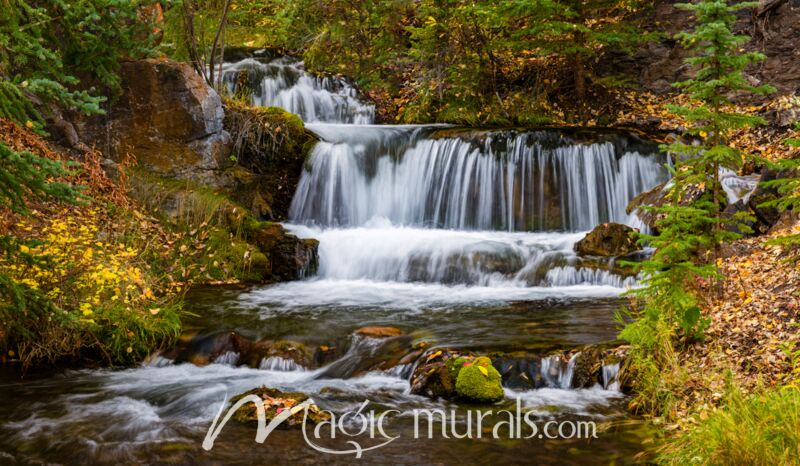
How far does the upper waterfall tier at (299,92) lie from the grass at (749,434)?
1322 cm

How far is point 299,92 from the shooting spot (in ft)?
54.9

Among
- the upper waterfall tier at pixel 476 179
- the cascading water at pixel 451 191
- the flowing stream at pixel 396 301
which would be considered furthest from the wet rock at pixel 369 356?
the upper waterfall tier at pixel 476 179

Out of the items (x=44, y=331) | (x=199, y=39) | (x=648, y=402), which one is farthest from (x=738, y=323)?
(x=199, y=39)

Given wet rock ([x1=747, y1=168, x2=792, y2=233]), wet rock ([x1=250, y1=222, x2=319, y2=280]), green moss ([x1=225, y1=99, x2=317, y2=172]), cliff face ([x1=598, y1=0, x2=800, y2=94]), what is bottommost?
wet rock ([x1=250, y1=222, x2=319, y2=280])

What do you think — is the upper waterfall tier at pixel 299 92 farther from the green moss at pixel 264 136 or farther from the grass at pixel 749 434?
the grass at pixel 749 434

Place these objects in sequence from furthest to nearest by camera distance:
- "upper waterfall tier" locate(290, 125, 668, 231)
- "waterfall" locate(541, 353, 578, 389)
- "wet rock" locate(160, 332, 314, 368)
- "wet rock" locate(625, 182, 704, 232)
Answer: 1. "upper waterfall tier" locate(290, 125, 668, 231)
2. "wet rock" locate(625, 182, 704, 232)
3. "wet rock" locate(160, 332, 314, 368)
4. "waterfall" locate(541, 353, 578, 389)

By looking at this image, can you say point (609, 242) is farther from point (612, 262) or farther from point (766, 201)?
point (766, 201)

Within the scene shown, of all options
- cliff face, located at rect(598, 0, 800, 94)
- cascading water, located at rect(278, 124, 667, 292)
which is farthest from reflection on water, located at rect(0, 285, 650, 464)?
cliff face, located at rect(598, 0, 800, 94)

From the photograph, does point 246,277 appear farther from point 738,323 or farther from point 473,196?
point 738,323

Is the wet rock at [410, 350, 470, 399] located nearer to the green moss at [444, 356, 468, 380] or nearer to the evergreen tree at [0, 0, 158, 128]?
the green moss at [444, 356, 468, 380]

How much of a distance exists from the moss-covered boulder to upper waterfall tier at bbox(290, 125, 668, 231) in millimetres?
7160

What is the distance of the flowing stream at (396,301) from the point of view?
16.9 feet

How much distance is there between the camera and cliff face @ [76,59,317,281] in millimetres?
11555

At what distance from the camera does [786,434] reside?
3.74 meters
